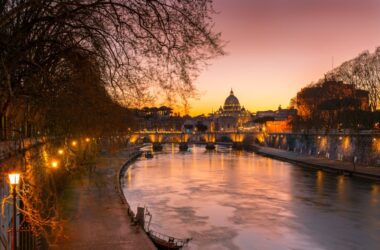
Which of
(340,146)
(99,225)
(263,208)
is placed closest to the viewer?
(99,225)

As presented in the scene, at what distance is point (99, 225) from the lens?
18391mm

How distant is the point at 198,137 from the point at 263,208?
130117 mm

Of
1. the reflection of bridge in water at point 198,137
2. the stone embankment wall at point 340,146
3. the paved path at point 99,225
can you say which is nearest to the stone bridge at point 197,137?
the reflection of bridge in water at point 198,137

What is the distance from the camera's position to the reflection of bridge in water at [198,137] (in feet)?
442

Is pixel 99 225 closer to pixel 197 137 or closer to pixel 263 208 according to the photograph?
pixel 263 208

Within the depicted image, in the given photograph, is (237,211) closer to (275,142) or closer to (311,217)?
(311,217)

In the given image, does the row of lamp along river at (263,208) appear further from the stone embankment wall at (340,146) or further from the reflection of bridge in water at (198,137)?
the reflection of bridge in water at (198,137)

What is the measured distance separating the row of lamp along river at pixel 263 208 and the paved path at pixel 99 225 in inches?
129

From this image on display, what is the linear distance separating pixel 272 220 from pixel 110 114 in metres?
13.3

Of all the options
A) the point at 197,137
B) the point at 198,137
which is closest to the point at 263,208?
the point at 197,137

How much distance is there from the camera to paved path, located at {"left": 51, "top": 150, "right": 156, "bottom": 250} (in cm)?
1552

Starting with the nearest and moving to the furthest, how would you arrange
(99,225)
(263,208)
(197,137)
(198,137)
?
(99,225)
(263,208)
(197,137)
(198,137)

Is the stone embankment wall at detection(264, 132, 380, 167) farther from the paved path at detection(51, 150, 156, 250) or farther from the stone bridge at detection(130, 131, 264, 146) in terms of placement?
the stone bridge at detection(130, 131, 264, 146)

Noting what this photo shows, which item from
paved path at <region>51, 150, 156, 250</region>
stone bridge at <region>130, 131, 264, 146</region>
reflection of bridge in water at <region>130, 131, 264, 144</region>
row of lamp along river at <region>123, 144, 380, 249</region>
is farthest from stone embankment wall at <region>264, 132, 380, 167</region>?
stone bridge at <region>130, 131, 264, 146</region>
